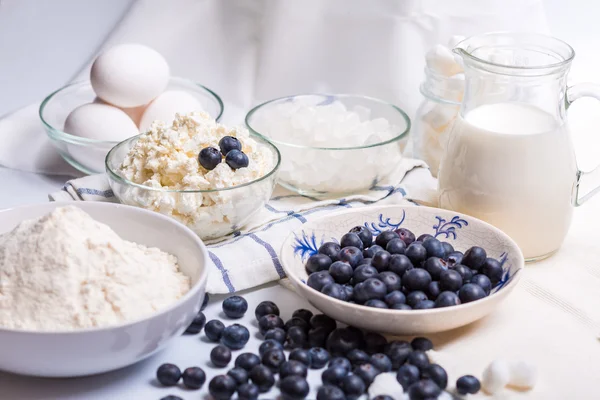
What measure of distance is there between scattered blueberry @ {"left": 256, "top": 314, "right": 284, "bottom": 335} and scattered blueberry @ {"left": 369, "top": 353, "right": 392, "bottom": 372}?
166 mm

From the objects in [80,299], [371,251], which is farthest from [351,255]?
[80,299]

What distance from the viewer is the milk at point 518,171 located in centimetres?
135

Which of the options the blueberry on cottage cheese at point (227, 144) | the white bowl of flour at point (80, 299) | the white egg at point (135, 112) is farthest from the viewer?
the white egg at point (135, 112)

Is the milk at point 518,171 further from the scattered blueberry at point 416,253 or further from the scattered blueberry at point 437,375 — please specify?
the scattered blueberry at point 437,375

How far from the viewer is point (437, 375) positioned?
3.45ft

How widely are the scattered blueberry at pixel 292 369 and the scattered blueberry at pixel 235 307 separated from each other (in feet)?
0.61

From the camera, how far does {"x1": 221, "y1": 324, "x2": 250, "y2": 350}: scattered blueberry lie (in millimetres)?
1149

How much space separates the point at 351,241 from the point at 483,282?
22 centimetres

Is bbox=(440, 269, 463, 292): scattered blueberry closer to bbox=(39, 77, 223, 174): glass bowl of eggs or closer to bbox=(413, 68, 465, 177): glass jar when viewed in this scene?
bbox=(413, 68, 465, 177): glass jar

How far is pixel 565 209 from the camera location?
1.39m

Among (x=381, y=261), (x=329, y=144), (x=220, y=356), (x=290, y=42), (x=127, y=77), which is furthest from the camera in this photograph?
(x=290, y=42)

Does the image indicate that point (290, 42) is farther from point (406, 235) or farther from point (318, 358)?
point (318, 358)

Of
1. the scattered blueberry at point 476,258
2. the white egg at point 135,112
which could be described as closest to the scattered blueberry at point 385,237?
the scattered blueberry at point 476,258

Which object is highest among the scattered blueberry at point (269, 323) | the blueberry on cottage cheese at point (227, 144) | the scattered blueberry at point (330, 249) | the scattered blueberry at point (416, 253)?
the blueberry on cottage cheese at point (227, 144)
